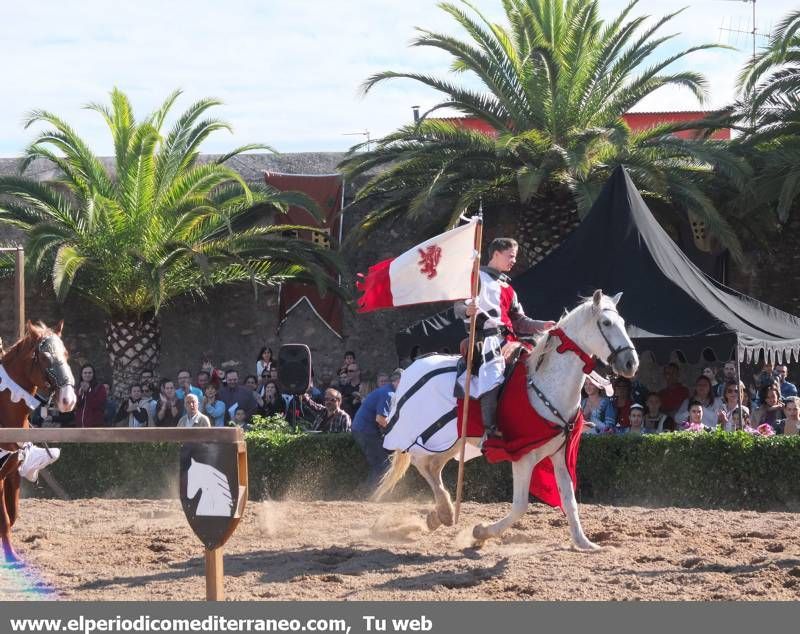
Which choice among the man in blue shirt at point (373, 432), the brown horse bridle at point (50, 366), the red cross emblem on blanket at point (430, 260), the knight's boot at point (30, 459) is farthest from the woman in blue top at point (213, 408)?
the red cross emblem on blanket at point (430, 260)

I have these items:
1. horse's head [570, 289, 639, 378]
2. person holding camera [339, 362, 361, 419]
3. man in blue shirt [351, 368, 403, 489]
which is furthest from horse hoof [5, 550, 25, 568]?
person holding camera [339, 362, 361, 419]

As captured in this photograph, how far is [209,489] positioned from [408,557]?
2.98 meters

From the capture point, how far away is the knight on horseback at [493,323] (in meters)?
9.18

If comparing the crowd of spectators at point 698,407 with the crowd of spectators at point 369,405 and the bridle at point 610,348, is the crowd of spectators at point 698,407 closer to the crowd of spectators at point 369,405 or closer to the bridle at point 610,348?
the crowd of spectators at point 369,405

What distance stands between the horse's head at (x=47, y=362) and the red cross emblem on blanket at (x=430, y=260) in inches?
114

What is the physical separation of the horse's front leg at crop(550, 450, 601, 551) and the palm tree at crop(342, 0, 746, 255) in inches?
381

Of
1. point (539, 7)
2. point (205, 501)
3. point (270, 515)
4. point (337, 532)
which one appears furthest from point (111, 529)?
point (539, 7)

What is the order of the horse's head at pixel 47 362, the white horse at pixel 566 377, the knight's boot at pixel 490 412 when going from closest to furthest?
the white horse at pixel 566 377 → the horse's head at pixel 47 362 → the knight's boot at pixel 490 412

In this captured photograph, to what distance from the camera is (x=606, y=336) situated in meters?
8.62

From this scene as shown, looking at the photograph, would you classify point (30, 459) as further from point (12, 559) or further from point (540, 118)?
point (540, 118)

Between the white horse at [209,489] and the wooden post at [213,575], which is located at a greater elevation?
the white horse at [209,489]

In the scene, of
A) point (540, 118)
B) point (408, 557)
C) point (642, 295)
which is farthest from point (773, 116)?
point (408, 557)

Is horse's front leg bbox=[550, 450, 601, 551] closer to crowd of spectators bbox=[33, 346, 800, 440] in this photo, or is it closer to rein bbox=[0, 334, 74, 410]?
crowd of spectators bbox=[33, 346, 800, 440]

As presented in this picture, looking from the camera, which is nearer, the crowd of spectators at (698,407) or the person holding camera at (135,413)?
the crowd of spectators at (698,407)
